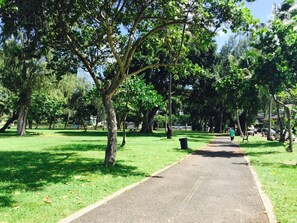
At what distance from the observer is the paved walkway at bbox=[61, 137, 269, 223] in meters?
6.39

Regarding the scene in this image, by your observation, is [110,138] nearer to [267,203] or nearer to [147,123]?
[267,203]

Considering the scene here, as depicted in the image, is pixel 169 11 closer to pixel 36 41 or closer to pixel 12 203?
pixel 36 41

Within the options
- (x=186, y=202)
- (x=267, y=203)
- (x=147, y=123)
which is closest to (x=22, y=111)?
(x=147, y=123)

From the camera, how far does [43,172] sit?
440 inches

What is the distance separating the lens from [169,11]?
1251 centimetres

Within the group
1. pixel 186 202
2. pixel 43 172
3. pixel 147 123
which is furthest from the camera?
pixel 147 123

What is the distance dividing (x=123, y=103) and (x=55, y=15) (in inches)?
441

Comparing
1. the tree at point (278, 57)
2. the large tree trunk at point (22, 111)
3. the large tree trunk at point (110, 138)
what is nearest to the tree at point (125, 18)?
the large tree trunk at point (110, 138)

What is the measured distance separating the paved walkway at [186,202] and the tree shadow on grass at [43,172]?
190 cm

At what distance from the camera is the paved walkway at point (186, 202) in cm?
639

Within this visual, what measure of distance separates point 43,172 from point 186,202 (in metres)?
5.64

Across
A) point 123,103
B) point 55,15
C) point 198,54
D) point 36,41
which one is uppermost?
point 198,54

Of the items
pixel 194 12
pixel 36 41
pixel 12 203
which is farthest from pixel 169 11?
pixel 12 203

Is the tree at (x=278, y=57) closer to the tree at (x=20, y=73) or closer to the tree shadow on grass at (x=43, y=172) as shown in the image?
the tree shadow on grass at (x=43, y=172)
